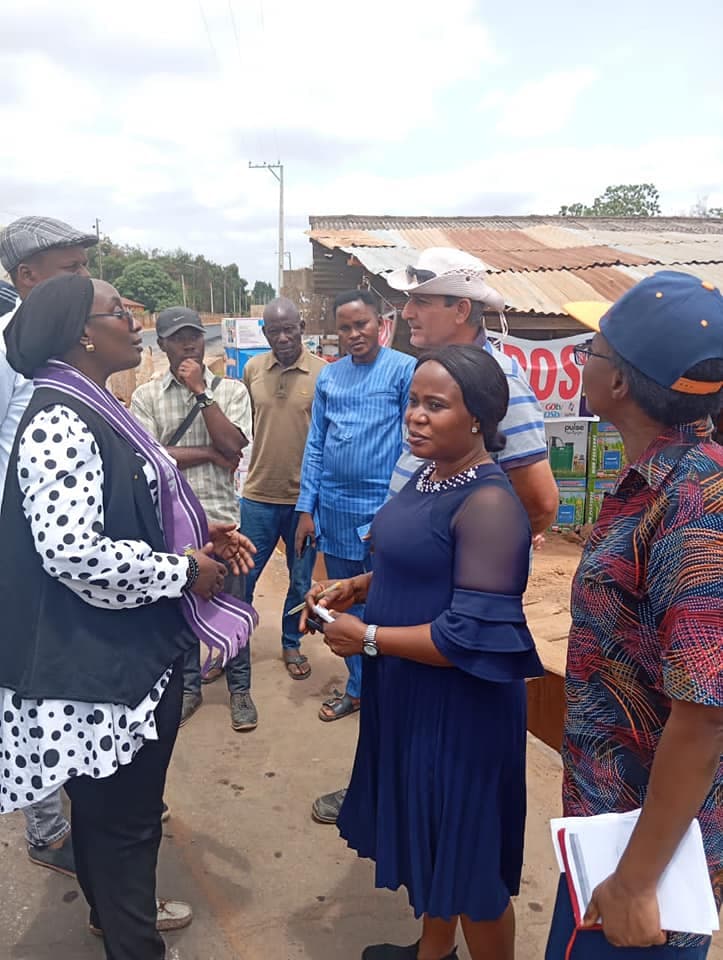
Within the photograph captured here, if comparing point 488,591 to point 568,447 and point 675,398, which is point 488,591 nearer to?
point 675,398

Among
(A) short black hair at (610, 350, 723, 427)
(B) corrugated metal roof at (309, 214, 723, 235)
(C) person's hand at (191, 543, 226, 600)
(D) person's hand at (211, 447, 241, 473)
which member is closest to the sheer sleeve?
(A) short black hair at (610, 350, 723, 427)

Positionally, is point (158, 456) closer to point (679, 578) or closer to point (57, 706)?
point (57, 706)

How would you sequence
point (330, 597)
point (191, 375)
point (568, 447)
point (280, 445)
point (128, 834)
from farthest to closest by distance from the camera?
point (568, 447) < point (280, 445) < point (191, 375) < point (330, 597) < point (128, 834)

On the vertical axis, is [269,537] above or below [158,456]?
below

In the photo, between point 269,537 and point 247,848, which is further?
point 269,537

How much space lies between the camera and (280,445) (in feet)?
13.1

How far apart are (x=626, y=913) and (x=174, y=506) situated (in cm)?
135

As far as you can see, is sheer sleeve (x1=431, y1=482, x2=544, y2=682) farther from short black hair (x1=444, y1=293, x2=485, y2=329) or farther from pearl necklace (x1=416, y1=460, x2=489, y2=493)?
short black hair (x1=444, y1=293, x2=485, y2=329)

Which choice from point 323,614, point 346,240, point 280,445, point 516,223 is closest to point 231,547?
point 323,614

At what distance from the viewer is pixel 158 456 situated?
72.8 inches

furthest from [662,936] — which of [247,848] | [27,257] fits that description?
[27,257]

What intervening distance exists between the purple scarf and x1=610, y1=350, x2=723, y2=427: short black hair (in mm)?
1182

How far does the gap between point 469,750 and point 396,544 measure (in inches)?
21.0

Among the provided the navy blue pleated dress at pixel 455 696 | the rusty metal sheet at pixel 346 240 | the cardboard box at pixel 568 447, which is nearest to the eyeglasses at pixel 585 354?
the navy blue pleated dress at pixel 455 696
